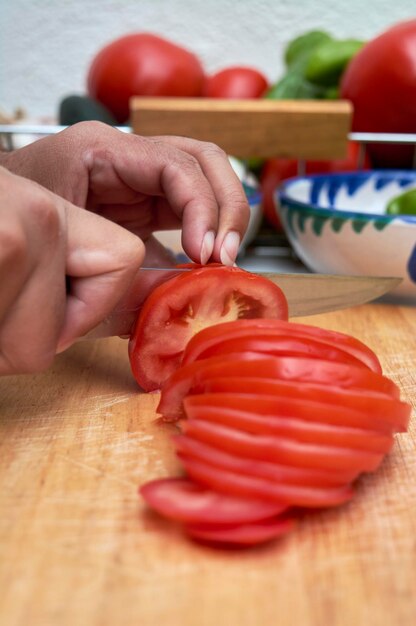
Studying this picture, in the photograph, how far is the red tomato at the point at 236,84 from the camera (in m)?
2.33

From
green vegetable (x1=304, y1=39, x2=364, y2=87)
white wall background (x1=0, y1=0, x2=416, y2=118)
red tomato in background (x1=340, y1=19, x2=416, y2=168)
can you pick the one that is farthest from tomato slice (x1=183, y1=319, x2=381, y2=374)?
white wall background (x1=0, y1=0, x2=416, y2=118)

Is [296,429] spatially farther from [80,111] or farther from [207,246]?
[80,111]

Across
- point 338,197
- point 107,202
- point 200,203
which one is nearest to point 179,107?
point 338,197

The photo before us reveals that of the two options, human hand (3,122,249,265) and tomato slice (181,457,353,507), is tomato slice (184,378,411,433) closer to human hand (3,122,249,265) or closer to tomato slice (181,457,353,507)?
tomato slice (181,457,353,507)

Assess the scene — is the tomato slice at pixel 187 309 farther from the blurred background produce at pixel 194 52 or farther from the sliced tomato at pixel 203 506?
the blurred background produce at pixel 194 52

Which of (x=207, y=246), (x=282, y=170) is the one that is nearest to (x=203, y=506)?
(x=207, y=246)

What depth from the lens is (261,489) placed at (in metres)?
0.72

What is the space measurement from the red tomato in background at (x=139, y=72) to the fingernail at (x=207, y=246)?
1.28 meters

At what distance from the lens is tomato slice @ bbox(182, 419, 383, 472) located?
74 centimetres

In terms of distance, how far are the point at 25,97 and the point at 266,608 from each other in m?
2.61

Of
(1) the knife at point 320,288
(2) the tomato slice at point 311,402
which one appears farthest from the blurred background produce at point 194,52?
(2) the tomato slice at point 311,402

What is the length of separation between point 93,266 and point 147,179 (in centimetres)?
40

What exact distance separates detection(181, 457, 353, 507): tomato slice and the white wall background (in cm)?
232

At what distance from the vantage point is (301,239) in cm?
166
